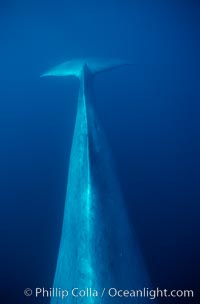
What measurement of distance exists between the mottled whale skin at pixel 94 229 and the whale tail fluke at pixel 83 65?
154cm

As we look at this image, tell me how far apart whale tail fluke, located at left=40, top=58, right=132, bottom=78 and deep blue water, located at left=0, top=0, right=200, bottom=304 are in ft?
3.20

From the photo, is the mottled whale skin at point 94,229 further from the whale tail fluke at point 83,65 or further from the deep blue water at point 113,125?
the whale tail fluke at point 83,65

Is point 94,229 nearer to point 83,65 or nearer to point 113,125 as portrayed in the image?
point 83,65

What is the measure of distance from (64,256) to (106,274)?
1039 mm

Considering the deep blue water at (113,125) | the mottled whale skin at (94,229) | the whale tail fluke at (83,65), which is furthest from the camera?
the deep blue water at (113,125)

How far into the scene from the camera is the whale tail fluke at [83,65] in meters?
6.01

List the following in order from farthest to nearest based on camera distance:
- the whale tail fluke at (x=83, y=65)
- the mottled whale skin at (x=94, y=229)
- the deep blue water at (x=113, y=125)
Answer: the deep blue water at (x=113, y=125) → the whale tail fluke at (x=83, y=65) → the mottled whale skin at (x=94, y=229)

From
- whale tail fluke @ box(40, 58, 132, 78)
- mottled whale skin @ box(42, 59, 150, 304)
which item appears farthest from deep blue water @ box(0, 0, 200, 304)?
mottled whale skin @ box(42, 59, 150, 304)

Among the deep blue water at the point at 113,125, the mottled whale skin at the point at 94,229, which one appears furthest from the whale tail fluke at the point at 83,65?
the mottled whale skin at the point at 94,229

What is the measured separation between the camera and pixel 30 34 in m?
25.4

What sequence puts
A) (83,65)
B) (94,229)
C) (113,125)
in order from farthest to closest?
(113,125)
(83,65)
(94,229)

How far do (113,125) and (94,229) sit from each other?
37.4 ft

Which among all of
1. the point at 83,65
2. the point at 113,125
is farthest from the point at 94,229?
the point at 113,125

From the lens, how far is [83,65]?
5.95 meters
